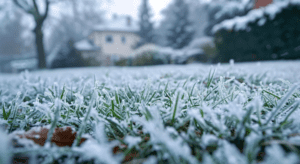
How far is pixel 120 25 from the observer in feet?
75.7

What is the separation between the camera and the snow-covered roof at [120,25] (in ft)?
69.2

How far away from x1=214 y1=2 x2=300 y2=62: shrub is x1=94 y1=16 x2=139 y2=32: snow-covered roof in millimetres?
18171

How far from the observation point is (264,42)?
445 centimetres

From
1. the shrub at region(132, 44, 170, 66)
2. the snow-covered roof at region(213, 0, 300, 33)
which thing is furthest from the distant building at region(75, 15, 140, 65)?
the snow-covered roof at region(213, 0, 300, 33)

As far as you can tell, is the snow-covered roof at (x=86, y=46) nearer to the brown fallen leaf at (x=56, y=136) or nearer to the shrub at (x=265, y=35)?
the shrub at (x=265, y=35)

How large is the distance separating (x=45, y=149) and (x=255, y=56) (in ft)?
18.2

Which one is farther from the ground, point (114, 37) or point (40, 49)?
point (114, 37)

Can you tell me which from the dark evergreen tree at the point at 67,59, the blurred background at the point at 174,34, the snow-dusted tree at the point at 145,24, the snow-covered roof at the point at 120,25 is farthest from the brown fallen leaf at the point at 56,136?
the snow-covered roof at the point at 120,25

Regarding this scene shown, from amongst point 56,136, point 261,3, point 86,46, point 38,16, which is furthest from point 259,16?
point 86,46

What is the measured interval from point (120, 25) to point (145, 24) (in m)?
4.12

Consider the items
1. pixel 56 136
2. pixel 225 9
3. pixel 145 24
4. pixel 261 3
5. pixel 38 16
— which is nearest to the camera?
pixel 56 136

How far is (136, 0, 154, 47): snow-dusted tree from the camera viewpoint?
2066cm

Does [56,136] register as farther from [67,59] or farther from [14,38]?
[14,38]

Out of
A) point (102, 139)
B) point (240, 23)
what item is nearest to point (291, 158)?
point (102, 139)
